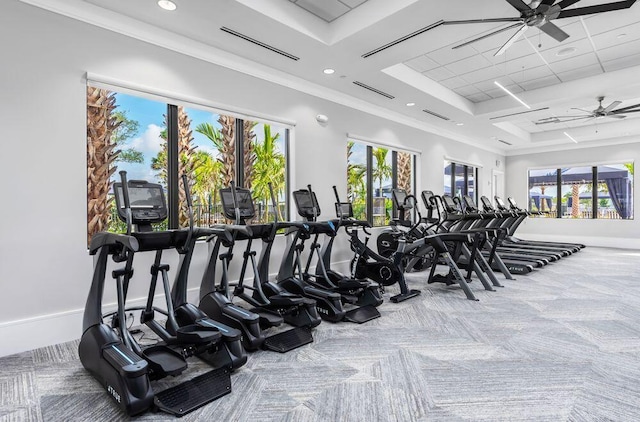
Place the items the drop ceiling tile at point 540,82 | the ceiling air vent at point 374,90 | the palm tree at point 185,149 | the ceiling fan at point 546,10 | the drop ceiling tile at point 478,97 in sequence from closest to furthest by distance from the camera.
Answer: the ceiling fan at point 546,10, the palm tree at point 185,149, the ceiling air vent at point 374,90, the drop ceiling tile at point 540,82, the drop ceiling tile at point 478,97

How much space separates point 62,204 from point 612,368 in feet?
16.2

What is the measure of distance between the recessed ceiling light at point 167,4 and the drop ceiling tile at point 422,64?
3545 mm

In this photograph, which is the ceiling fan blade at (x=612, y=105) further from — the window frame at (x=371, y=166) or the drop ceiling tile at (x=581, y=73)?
the window frame at (x=371, y=166)

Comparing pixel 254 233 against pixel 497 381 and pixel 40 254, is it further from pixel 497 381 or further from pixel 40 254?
pixel 497 381

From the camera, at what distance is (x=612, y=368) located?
271 cm

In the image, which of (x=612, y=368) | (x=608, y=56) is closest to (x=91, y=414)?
(x=612, y=368)

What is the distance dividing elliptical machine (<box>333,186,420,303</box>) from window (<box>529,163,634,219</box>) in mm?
9659

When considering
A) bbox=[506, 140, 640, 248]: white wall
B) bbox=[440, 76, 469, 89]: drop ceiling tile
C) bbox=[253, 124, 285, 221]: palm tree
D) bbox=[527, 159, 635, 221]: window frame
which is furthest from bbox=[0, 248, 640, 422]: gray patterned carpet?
bbox=[527, 159, 635, 221]: window frame

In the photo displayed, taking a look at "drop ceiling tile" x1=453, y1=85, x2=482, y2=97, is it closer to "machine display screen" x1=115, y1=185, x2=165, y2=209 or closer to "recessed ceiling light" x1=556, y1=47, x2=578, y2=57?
"recessed ceiling light" x1=556, y1=47, x2=578, y2=57

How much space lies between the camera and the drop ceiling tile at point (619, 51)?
5168 mm

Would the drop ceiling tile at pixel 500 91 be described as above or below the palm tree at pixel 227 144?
above

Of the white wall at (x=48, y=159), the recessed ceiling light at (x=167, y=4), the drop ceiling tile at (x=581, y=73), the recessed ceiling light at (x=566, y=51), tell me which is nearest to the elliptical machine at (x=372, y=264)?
the white wall at (x=48, y=159)

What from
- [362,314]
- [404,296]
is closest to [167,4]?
[362,314]

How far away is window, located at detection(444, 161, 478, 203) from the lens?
9883 millimetres
